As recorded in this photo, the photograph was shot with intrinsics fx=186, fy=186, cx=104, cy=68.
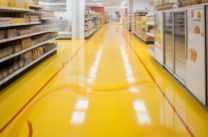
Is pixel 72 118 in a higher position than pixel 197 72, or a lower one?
lower

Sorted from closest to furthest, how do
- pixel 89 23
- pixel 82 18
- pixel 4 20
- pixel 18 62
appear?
pixel 4 20, pixel 18 62, pixel 82 18, pixel 89 23

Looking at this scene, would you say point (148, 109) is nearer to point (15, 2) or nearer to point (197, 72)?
point (197, 72)

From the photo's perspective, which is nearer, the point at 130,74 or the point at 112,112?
the point at 112,112

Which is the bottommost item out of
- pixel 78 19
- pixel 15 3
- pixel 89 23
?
pixel 15 3

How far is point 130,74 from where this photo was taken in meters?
4.34

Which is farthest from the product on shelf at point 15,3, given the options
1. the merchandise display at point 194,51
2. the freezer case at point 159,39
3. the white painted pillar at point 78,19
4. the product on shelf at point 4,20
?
the white painted pillar at point 78,19

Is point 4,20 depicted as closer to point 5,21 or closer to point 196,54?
point 5,21

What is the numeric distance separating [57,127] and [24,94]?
1.35 metres

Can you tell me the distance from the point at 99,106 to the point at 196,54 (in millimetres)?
1570

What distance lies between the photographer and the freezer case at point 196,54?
242cm

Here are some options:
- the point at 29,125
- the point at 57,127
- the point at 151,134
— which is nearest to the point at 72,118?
the point at 57,127

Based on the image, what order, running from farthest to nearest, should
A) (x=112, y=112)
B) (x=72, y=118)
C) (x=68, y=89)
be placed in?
(x=68, y=89) → (x=112, y=112) → (x=72, y=118)

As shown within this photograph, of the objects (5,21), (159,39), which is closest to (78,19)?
(159,39)

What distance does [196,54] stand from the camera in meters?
2.64
